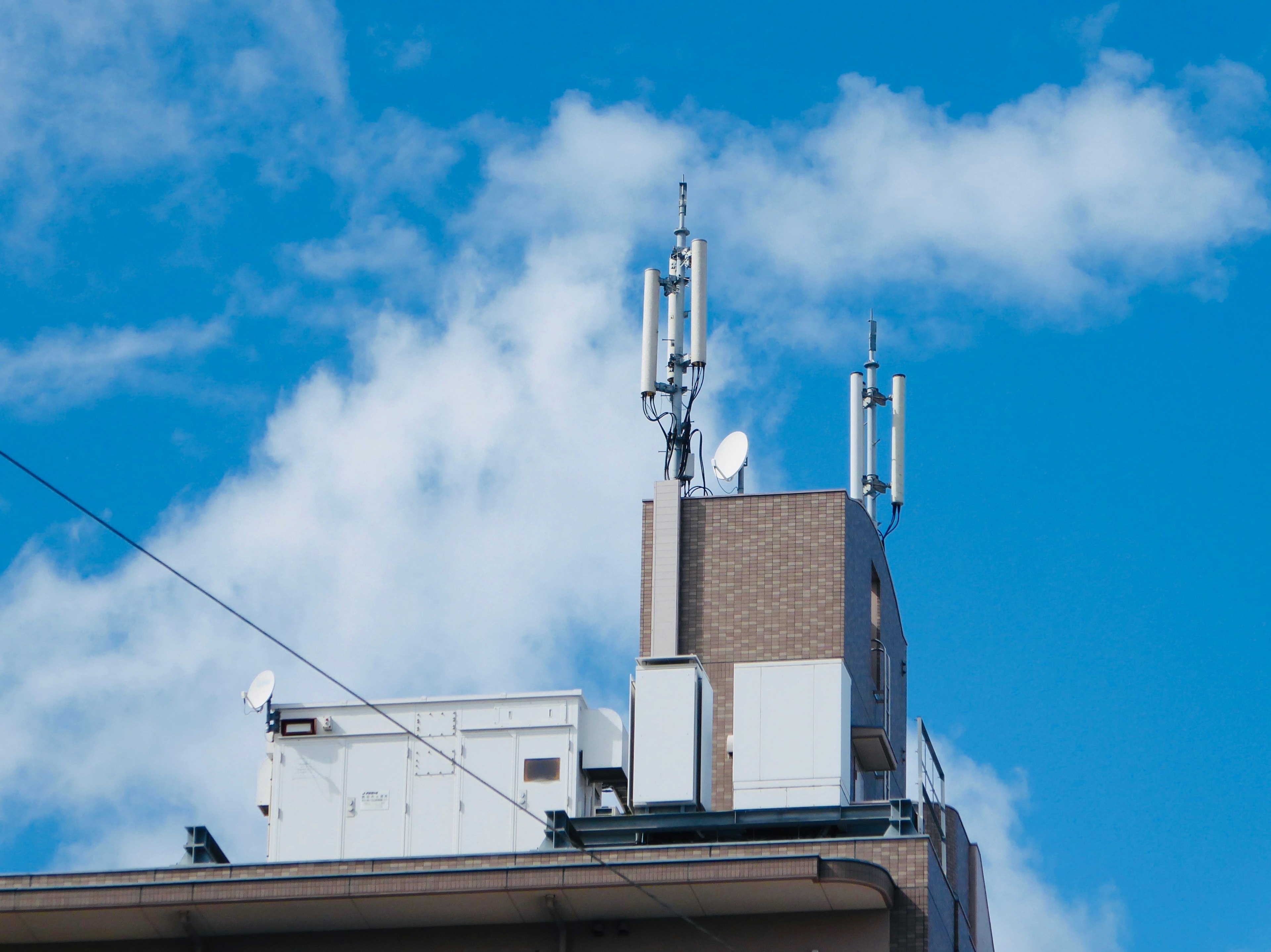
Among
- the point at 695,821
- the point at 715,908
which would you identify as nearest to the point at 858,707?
the point at 695,821

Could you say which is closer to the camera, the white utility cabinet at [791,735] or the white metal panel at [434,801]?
the white utility cabinet at [791,735]

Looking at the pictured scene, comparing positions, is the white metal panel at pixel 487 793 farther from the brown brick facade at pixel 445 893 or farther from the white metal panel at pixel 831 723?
the brown brick facade at pixel 445 893

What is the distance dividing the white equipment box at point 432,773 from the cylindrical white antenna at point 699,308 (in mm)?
8238

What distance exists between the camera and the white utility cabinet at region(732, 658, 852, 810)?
104 ft

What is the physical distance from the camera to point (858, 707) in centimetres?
3644

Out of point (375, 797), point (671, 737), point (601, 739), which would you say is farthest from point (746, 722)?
point (375, 797)

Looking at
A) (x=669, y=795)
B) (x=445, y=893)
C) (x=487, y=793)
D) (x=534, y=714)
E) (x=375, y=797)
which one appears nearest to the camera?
(x=445, y=893)

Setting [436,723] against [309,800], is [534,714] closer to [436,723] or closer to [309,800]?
[436,723]

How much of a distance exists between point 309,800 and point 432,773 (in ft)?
7.31

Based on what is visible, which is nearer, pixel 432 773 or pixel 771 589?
pixel 432 773

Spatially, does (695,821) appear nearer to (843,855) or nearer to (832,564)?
(843,855)

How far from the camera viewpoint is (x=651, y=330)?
40344 mm

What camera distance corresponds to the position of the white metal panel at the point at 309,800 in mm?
35406

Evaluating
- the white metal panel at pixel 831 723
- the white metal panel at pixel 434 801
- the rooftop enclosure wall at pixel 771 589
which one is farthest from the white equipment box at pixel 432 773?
the white metal panel at pixel 831 723
